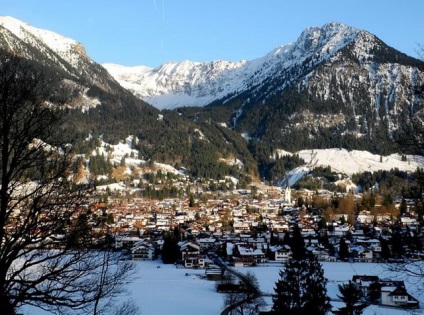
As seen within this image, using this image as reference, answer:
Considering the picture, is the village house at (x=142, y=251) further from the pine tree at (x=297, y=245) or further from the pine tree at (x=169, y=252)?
the pine tree at (x=297, y=245)

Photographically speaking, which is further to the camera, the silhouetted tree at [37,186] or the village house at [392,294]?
the village house at [392,294]

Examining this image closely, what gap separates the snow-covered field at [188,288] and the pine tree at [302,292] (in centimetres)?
462

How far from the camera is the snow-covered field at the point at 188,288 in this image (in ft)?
82.6

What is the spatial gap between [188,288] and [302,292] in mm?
16000

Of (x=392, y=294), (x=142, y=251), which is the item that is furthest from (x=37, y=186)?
(x=142, y=251)

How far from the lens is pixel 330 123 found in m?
171

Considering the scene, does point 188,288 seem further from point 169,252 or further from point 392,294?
point 169,252

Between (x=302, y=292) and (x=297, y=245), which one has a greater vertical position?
(x=297, y=245)

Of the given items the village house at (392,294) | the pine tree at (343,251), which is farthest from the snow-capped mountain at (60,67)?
the village house at (392,294)

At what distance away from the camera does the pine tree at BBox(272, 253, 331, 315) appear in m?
16.6

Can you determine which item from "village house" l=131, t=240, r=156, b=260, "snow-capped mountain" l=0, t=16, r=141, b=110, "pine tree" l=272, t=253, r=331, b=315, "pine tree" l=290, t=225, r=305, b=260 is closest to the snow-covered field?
"village house" l=131, t=240, r=156, b=260

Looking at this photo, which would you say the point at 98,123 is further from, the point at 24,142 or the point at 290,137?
the point at 24,142

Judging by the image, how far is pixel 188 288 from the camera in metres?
32.4

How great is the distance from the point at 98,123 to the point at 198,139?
97.9 feet
